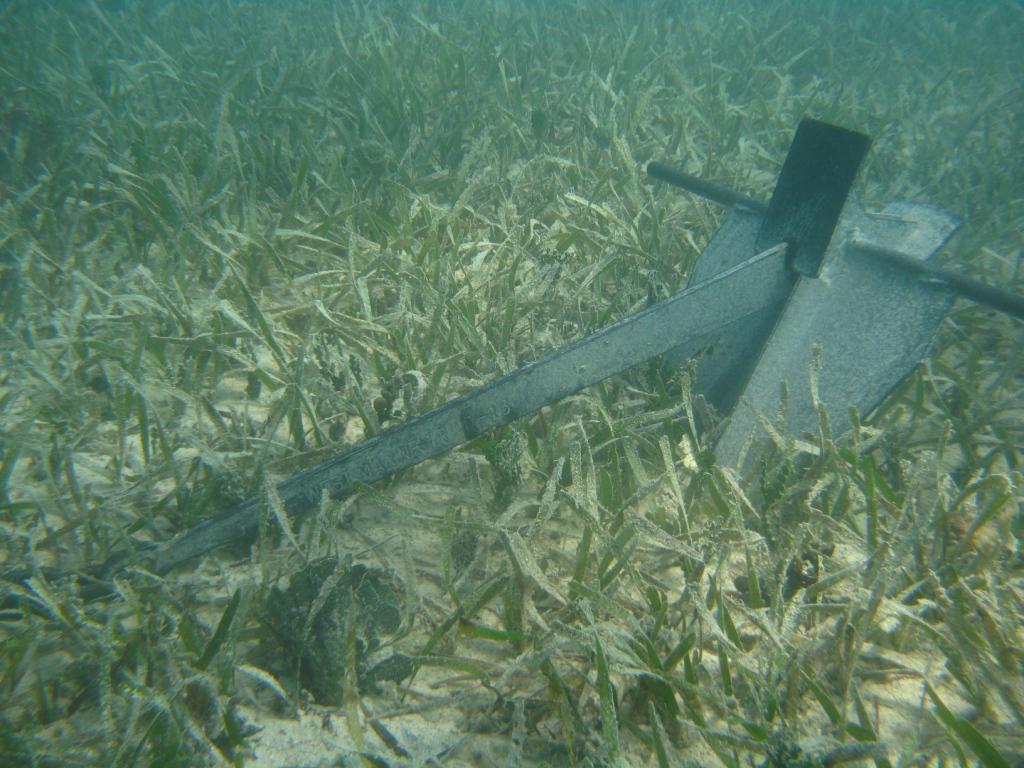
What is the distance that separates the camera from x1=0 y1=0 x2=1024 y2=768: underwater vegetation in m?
1.41

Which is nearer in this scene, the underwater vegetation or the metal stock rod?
the underwater vegetation

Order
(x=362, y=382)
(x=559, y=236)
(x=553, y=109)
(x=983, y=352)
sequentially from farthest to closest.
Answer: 1. (x=553, y=109)
2. (x=559, y=236)
3. (x=983, y=352)
4. (x=362, y=382)

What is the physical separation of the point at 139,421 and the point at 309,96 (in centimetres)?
406

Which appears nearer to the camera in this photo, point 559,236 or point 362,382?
point 362,382

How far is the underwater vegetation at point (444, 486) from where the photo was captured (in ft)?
4.62

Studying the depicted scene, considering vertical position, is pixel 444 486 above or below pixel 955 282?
below

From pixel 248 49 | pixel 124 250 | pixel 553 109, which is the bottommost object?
pixel 124 250

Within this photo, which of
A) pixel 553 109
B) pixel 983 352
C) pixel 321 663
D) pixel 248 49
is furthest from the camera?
pixel 248 49

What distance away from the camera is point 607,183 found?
12.2 ft

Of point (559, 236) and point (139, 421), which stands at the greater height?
point (559, 236)

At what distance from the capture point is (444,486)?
78.8 inches

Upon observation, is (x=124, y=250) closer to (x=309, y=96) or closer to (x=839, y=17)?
(x=309, y=96)

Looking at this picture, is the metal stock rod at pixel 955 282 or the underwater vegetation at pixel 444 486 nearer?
the underwater vegetation at pixel 444 486

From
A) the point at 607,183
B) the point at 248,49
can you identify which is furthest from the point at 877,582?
the point at 248,49
